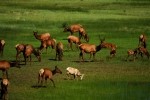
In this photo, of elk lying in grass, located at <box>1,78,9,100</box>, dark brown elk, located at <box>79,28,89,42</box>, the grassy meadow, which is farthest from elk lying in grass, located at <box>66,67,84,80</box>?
dark brown elk, located at <box>79,28,89,42</box>

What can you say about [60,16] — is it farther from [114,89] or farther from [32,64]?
[114,89]

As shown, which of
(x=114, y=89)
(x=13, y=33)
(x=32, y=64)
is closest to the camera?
(x=114, y=89)

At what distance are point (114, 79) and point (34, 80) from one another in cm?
385

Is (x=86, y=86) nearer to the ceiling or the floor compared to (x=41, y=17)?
nearer to the floor

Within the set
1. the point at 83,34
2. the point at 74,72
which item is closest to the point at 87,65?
the point at 74,72

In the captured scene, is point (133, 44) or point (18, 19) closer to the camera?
point (133, 44)

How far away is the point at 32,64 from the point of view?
28.1 metres

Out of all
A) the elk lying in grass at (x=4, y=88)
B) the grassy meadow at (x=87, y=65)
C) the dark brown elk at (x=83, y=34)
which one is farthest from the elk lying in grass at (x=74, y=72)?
the dark brown elk at (x=83, y=34)

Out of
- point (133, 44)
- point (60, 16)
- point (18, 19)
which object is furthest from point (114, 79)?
point (60, 16)

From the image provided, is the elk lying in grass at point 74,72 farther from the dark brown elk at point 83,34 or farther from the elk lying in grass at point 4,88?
the dark brown elk at point 83,34

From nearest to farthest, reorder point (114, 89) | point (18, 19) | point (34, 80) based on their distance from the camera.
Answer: point (114, 89) → point (34, 80) → point (18, 19)

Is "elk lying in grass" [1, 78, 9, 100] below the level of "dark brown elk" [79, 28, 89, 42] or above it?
below

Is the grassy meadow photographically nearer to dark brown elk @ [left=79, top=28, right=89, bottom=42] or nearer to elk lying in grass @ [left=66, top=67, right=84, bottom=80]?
elk lying in grass @ [left=66, top=67, right=84, bottom=80]

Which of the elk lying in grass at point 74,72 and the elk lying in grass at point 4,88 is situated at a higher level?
the elk lying in grass at point 74,72
